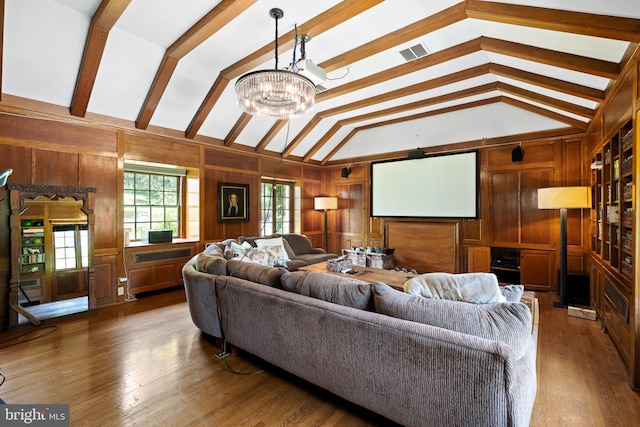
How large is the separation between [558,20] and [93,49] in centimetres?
444

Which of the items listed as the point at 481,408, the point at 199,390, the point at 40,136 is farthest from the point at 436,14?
Answer: the point at 40,136

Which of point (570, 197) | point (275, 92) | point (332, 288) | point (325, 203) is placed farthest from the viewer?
point (325, 203)

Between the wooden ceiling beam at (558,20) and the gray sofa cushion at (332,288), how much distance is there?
2.58 meters

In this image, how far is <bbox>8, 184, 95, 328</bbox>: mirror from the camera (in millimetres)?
3227

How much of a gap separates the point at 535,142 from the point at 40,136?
23.9ft

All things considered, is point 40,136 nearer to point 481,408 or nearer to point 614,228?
point 481,408

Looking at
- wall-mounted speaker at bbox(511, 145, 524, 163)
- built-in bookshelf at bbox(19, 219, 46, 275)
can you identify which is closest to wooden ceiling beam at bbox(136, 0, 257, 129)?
built-in bookshelf at bbox(19, 219, 46, 275)

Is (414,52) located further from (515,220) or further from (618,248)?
(515,220)

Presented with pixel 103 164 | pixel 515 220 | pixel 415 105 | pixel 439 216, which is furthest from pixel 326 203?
pixel 103 164

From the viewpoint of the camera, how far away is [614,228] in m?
2.86

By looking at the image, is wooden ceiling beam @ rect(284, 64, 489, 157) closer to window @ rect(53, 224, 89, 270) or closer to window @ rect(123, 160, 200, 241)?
window @ rect(123, 160, 200, 241)

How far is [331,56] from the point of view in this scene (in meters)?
3.70

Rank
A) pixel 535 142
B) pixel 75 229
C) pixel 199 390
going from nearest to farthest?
pixel 199 390 < pixel 75 229 < pixel 535 142

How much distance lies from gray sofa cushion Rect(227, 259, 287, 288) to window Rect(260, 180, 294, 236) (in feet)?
12.1
